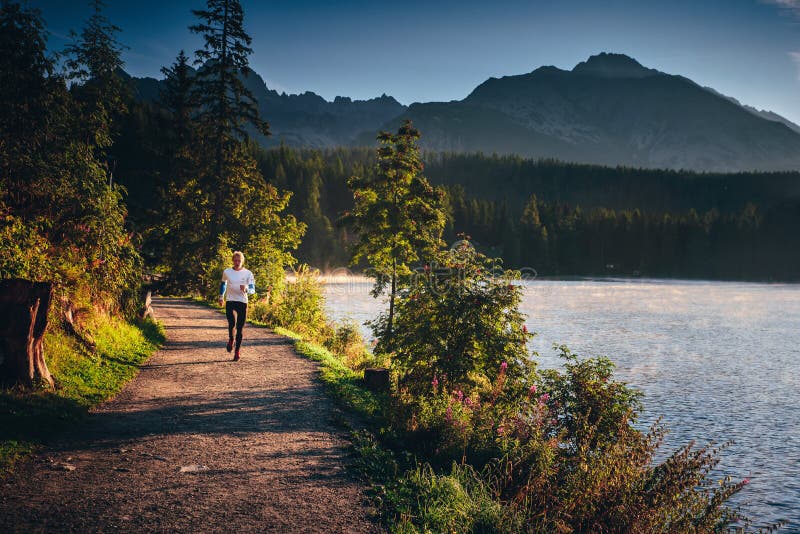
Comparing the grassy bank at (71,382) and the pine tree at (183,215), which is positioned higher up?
the pine tree at (183,215)

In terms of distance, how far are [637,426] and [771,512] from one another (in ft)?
14.3

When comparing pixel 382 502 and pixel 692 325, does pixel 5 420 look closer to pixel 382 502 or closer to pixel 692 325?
pixel 382 502

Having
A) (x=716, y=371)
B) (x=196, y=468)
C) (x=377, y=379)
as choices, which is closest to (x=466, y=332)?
(x=377, y=379)

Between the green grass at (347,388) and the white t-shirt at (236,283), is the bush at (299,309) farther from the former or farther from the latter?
the white t-shirt at (236,283)

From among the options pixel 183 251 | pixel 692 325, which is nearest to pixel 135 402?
pixel 183 251

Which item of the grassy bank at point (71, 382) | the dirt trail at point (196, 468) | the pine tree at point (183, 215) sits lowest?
the dirt trail at point (196, 468)

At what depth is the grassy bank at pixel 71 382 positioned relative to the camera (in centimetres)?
682

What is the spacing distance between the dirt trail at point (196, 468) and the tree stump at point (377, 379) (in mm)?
1648

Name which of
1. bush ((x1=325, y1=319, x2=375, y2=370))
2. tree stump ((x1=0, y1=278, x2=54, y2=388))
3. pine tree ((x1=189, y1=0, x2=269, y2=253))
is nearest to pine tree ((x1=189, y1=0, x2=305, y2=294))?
pine tree ((x1=189, y1=0, x2=269, y2=253))

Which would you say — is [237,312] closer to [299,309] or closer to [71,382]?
[71,382]

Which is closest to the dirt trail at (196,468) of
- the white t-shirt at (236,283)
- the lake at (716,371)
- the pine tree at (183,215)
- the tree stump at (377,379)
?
the tree stump at (377,379)

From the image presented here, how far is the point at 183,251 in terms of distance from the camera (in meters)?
28.7

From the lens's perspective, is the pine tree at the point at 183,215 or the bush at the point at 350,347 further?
the pine tree at the point at 183,215

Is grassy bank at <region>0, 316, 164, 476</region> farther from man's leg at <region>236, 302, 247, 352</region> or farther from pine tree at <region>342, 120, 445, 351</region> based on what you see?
pine tree at <region>342, 120, 445, 351</region>
